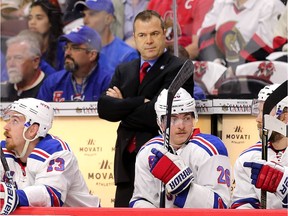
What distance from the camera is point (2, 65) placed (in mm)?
7594

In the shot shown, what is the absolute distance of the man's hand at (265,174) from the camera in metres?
5.13

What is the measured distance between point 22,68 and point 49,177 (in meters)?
2.07

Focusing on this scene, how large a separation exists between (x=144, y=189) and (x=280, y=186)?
2.71 feet

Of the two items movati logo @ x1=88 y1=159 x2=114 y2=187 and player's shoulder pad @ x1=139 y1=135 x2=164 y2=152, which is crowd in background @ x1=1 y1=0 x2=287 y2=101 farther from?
player's shoulder pad @ x1=139 y1=135 x2=164 y2=152

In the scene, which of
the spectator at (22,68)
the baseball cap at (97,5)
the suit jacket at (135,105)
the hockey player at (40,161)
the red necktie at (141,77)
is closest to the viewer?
→ the hockey player at (40,161)

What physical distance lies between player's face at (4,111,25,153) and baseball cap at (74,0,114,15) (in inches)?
64.4

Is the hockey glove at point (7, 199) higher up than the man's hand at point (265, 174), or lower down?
lower down

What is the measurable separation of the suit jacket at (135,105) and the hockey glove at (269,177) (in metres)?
1.21

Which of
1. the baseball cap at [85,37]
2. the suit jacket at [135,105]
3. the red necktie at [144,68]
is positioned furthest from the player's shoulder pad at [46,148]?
the baseball cap at [85,37]

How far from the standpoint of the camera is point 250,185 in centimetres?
554

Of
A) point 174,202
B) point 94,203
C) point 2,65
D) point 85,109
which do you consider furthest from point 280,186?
point 2,65

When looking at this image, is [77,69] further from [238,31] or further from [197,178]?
[197,178]

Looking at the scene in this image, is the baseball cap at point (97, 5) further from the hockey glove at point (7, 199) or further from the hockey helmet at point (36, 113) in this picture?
the hockey glove at point (7, 199)

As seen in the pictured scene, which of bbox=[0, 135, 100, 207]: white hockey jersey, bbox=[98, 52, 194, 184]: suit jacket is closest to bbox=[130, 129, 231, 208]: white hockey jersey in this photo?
bbox=[0, 135, 100, 207]: white hockey jersey
